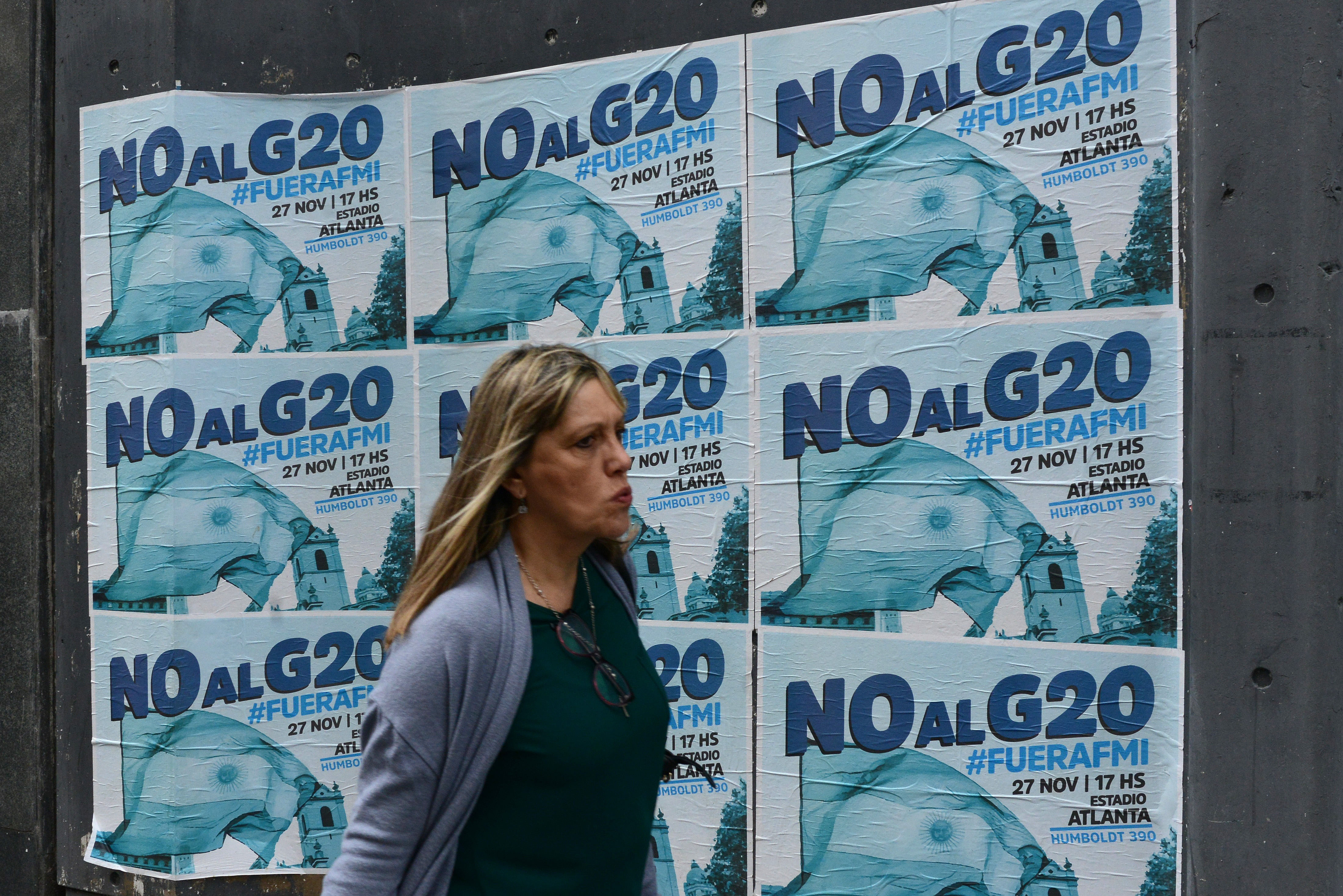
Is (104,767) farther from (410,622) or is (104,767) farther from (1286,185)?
(1286,185)

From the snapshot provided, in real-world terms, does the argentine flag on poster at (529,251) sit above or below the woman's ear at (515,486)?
above

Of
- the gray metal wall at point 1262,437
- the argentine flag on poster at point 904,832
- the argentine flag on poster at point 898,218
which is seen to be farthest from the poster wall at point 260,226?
the argentine flag on poster at point 904,832

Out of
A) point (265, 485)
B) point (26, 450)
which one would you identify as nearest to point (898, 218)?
point (265, 485)

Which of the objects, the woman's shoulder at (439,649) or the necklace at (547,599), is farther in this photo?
the necklace at (547,599)

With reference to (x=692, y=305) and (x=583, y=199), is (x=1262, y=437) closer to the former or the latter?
(x=692, y=305)

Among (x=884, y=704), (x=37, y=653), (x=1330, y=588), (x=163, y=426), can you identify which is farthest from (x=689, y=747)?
(x=37, y=653)

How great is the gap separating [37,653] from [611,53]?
335 cm

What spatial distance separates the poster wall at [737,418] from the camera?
128 inches

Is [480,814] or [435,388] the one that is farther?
[435,388]

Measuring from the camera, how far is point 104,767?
14.2ft

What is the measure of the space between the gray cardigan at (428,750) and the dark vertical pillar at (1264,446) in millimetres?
2218

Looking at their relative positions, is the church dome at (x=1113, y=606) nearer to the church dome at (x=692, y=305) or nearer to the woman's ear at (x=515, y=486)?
the church dome at (x=692, y=305)

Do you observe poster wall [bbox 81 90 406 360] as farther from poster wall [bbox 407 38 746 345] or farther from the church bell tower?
the church bell tower

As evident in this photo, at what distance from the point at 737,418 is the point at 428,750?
6.88ft
